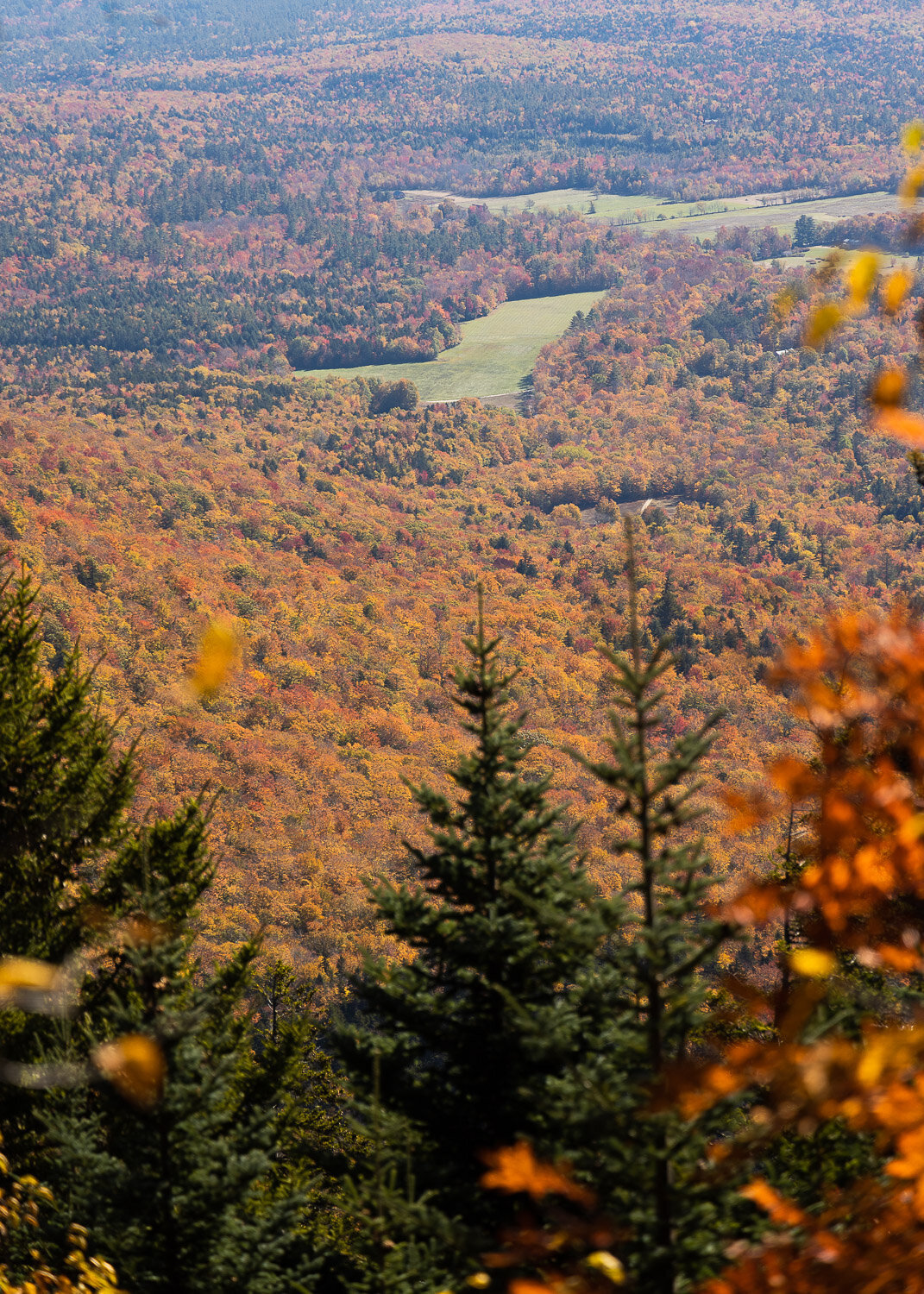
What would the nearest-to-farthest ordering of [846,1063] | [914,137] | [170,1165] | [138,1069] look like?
[846,1063]
[914,137]
[138,1069]
[170,1165]

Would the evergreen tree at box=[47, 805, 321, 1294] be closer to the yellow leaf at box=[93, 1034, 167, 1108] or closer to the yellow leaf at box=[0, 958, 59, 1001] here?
the yellow leaf at box=[93, 1034, 167, 1108]

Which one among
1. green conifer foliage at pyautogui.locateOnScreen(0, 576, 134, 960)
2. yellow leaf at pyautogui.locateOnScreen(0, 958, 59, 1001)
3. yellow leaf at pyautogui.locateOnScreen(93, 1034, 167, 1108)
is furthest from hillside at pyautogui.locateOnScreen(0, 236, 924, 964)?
yellow leaf at pyautogui.locateOnScreen(93, 1034, 167, 1108)

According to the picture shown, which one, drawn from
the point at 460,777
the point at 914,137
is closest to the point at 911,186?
the point at 914,137

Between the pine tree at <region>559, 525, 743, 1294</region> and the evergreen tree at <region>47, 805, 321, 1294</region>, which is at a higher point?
the pine tree at <region>559, 525, 743, 1294</region>

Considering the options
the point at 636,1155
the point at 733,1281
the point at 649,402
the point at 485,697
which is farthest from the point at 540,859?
the point at 649,402

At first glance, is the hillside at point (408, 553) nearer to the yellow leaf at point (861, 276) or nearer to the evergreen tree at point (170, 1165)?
the evergreen tree at point (170, 1165)

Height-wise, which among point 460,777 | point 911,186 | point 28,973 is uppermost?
point 911,186

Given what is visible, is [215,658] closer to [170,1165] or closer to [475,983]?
[170,1165]

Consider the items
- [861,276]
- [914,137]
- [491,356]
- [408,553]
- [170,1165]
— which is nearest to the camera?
[861,276]
